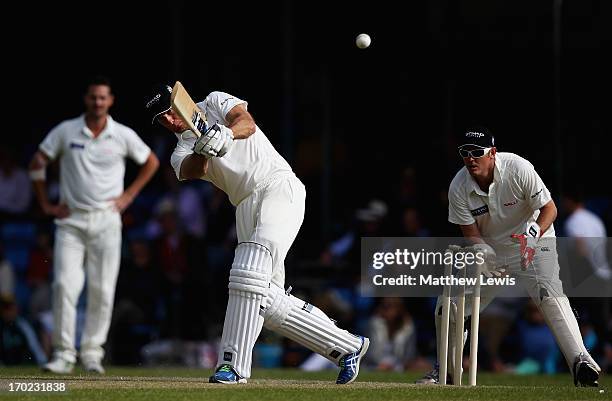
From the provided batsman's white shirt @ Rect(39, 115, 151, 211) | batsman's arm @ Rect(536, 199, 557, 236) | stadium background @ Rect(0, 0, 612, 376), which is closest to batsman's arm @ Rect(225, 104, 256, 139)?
batsman's arm @ Rect(536, 199, 557, 236)

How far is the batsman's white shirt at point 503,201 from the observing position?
27.1 ft

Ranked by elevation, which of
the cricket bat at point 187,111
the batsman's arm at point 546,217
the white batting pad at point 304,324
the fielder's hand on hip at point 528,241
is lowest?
the white batting pad at point 304,324

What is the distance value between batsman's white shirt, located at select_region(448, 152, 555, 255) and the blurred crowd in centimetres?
384

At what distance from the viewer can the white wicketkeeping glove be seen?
765cm

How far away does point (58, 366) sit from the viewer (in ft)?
32.4

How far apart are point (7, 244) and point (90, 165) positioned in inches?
158

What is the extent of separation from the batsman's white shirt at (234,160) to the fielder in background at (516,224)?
1.36m

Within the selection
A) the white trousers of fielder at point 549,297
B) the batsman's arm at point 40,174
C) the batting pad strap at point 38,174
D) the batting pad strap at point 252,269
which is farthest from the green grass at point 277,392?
the batting pad strap at point 38,174

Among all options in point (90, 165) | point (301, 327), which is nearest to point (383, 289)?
point (90, 165)

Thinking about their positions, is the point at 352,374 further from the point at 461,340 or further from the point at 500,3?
the point at 500,3

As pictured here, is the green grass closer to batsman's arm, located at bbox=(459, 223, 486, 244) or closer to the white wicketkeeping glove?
the white wicketkeeping glove

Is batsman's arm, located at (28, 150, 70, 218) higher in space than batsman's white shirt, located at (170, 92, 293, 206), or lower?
higher

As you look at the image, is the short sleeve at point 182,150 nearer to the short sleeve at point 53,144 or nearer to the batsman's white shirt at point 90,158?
the batsman's white shirt at point 90,158

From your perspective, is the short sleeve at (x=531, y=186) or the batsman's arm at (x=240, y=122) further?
the short sleeve at (x=531, y=186)
